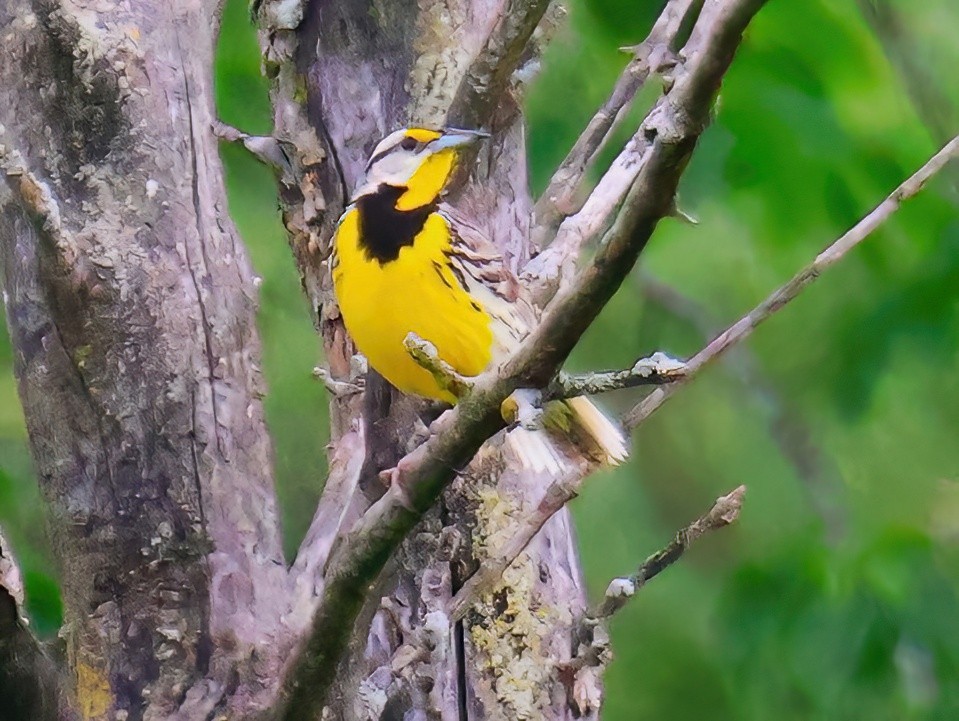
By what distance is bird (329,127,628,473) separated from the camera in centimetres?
94

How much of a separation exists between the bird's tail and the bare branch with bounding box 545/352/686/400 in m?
0.45

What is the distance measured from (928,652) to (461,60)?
35.0 inches

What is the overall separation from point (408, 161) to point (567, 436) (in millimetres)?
262

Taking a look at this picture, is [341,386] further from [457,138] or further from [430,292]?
[457,138]

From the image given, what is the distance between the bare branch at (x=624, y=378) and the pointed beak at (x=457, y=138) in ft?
1.26

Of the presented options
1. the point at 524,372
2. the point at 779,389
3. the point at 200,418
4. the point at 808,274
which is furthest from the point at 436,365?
the point at 779,389

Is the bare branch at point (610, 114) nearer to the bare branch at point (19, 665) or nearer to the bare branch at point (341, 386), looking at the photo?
the bare branch at point (341, 386)

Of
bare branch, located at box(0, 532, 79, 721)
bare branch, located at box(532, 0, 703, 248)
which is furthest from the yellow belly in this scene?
bare branch, located at box(0, 532, 79, 721)

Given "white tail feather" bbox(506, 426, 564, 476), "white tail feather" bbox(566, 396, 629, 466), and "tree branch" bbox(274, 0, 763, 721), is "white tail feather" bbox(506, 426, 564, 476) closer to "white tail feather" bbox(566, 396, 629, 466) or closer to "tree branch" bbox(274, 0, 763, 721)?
"white tail feather" bbox(566, 396, 629, 466)

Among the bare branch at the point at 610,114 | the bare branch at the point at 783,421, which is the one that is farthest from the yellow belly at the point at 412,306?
the bare branch at the point at 783,421

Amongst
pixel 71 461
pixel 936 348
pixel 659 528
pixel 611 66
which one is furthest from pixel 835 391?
pixel 71 461

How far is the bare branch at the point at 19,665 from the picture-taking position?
Result: 0.68 m

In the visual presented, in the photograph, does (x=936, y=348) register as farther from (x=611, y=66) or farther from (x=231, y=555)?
(x=231, y=555)

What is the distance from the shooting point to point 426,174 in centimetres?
99
